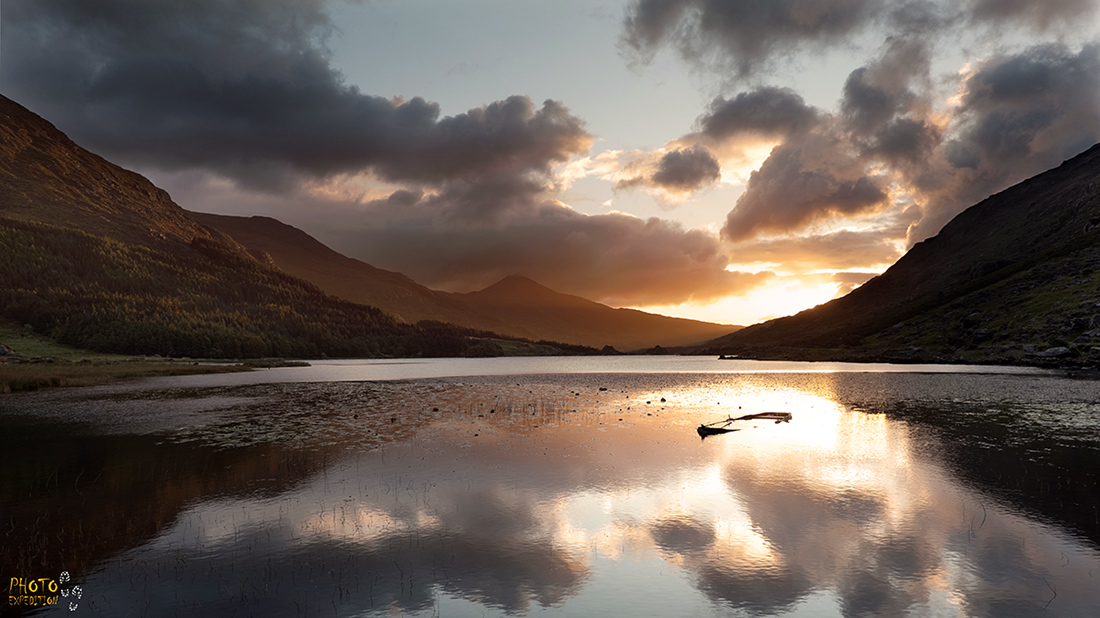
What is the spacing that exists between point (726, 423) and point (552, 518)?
35.1 meters

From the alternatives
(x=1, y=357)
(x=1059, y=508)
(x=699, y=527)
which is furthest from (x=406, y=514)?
(x=1, y=357)

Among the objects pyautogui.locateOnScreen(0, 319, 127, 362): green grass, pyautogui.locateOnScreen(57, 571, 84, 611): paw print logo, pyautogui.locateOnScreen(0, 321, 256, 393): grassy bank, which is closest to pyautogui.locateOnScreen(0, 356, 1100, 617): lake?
pyautogui.locateOnScreen(57, 571, 84, 611): paw print logo

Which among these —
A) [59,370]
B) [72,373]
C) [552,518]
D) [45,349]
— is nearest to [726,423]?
[552,518]

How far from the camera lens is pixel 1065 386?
88875 mm

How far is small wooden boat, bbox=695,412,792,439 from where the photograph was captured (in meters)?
49.3

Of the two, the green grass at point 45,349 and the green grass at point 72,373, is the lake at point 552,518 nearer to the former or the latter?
the green grass at point 72,373

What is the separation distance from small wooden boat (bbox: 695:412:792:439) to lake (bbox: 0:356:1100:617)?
127 cm

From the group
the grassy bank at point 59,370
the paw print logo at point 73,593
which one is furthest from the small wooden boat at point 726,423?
the grassy bank at point 59,370

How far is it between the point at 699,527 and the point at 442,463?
759 inches

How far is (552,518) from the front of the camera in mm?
25703

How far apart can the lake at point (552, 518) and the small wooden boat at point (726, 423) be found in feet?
4.15

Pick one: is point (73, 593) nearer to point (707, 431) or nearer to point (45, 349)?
point (707, 431)

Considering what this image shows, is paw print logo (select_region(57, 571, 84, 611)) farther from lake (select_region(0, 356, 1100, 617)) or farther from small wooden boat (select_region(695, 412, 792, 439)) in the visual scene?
small wooden boat (select_region(695, 412, 792, 439))

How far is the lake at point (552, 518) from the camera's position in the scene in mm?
17375
